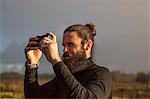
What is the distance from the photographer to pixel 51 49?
4.48 feet

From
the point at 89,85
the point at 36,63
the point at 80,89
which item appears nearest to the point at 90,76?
the point at 89,85

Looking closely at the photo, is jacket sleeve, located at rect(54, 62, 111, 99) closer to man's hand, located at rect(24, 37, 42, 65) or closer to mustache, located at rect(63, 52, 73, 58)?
mustache, located at rect(63, 52, 73, 58)

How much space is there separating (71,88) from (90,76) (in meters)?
0.24

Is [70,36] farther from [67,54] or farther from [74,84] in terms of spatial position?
[74,84]

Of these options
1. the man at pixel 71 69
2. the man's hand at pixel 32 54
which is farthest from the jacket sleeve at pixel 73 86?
the man's hand at pixel 32 54

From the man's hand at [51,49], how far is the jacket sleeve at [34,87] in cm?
41

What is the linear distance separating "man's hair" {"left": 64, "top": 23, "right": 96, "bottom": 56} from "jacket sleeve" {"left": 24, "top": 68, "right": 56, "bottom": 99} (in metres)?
0.30

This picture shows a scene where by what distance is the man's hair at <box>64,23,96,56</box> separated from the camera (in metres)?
1.61

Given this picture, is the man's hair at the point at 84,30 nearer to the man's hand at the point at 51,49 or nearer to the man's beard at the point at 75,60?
the man's beard at the point at 75,60

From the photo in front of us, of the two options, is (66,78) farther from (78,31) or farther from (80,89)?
(78,31)

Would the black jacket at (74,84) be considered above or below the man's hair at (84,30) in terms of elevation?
below

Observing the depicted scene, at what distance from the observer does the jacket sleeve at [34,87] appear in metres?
1.79

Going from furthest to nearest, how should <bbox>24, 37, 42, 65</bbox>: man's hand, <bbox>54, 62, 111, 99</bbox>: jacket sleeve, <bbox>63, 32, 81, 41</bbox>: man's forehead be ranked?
<bbox>24, 37, 42, 65</bbox>: man's hand < <bbox>63, 32, 81, 41</bbox>: man's forehead < <bbox>54, 62, 111, 99</bbox>: jacket sleeve

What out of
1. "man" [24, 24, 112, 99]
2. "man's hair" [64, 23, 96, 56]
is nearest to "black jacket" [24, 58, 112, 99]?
"man" [24, 24, 112, 99]
